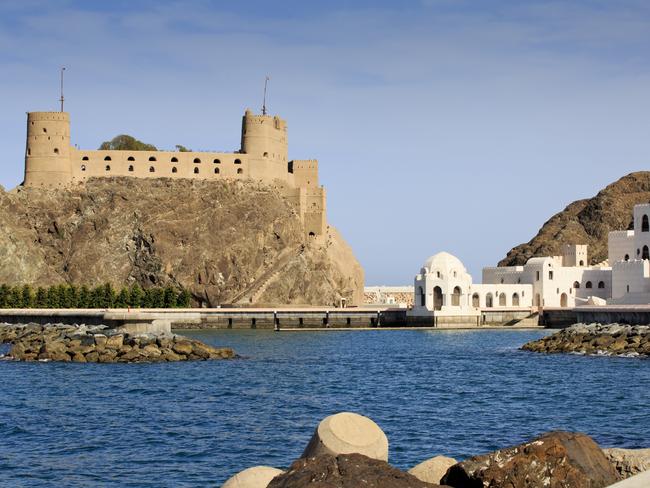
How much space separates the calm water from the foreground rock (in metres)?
8.95

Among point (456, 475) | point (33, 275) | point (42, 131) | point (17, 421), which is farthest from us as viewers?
point (42, 131)

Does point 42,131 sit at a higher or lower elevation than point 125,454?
higher

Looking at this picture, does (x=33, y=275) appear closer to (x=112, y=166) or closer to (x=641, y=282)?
(x=112, y=166)

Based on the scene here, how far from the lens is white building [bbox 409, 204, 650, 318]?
101 metres

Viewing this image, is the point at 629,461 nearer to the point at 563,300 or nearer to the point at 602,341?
the point at 602,341

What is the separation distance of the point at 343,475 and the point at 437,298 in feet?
294

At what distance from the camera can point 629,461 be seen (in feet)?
53.8

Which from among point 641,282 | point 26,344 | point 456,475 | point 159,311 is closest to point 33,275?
point 159,311

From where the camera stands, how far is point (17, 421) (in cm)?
3269

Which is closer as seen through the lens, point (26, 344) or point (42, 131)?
point (26, 344)

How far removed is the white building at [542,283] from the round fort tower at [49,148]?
46155 mm

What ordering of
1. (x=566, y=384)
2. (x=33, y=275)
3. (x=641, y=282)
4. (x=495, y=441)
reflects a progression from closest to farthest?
(x=495, y=441) → (x=566, y=384) → (x=641, y=282) → (x=33, y=275)

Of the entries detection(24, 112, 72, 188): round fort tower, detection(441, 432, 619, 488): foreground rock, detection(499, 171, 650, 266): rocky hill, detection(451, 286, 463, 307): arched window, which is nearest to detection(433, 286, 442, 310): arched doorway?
detection(451, 286, 463, 307): arched window

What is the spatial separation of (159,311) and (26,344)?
3267cm
